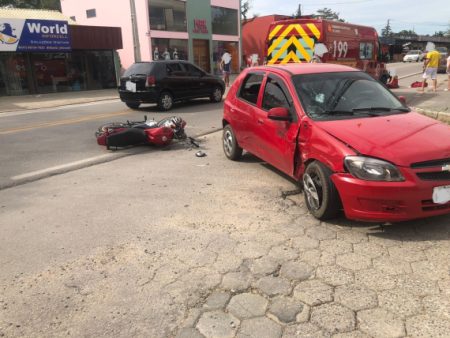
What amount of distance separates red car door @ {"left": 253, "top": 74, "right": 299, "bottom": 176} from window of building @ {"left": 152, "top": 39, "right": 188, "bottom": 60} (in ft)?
79.7

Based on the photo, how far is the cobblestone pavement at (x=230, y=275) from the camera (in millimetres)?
2746

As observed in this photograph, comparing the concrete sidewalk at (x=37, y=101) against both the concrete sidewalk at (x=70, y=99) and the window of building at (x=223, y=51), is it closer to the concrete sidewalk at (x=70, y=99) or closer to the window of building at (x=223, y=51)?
the concrete sidewalk at (x=70, y=99)

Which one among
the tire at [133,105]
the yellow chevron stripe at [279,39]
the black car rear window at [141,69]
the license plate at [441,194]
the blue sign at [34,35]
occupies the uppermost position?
the blue sign at [34,35]

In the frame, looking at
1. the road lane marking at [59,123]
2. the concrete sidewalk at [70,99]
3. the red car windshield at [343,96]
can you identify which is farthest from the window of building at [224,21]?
the red car windshield at [343,96]

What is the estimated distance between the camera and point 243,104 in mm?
6223

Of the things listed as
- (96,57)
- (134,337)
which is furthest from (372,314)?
(96,57)

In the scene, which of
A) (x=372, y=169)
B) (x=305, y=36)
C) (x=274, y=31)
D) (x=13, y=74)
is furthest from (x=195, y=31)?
(x=372, y=169)

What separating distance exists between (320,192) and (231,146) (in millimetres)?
2900

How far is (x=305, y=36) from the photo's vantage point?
1228cm

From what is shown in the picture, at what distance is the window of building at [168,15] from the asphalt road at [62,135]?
49.4 feet

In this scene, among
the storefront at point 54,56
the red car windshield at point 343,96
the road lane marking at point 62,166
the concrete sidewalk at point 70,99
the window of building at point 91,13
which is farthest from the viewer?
the window of building at point 91,13

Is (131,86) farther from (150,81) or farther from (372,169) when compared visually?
(372,169)

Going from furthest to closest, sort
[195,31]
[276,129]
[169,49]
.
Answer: [195,31] < [169,49] < [276,129]

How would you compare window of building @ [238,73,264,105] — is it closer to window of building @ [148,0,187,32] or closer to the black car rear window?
the black car rear window
